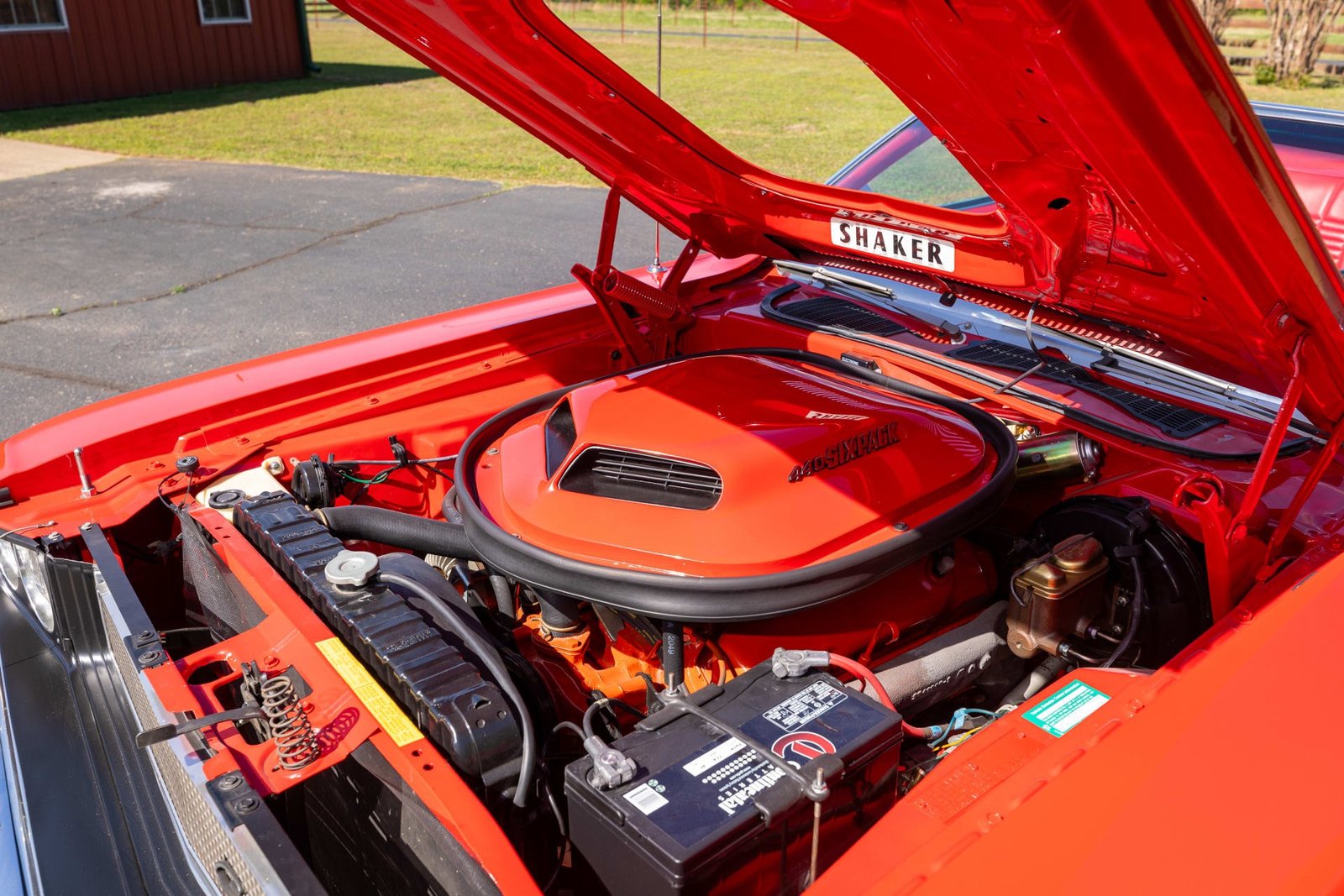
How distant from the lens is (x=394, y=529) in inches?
74.2

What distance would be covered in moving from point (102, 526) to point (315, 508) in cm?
35

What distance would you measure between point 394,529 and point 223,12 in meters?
16.1

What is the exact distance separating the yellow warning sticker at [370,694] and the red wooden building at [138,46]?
1446cm

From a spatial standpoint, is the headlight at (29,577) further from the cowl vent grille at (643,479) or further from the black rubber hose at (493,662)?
the cowl vent grille at (643,479)

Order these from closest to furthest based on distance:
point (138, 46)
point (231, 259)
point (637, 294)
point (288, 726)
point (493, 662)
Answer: point (288, 726), point (493, 662), point (637, 294), point (231, 259), point (138, 46)

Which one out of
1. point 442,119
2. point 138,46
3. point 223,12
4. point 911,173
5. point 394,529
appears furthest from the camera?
point 223,12

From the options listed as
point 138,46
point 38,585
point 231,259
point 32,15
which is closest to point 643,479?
point 38,585

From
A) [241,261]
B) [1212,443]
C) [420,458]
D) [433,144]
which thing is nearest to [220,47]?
[433,144]

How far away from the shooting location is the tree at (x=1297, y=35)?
15.2 meters

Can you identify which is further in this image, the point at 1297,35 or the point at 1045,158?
the point at 1297,35

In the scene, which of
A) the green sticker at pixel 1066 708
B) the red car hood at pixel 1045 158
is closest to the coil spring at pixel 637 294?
the red car hood at pixel 1045 158

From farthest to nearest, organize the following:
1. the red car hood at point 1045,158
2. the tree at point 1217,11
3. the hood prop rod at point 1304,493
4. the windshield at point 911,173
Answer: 1. the tree at point 1217,11
2. the windshield at point 911,173
3. the hood prop rod at point 1304,493
4. the red car hood at point 1045,158

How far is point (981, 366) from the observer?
2.13m

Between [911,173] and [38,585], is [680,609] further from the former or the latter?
[911,173]
